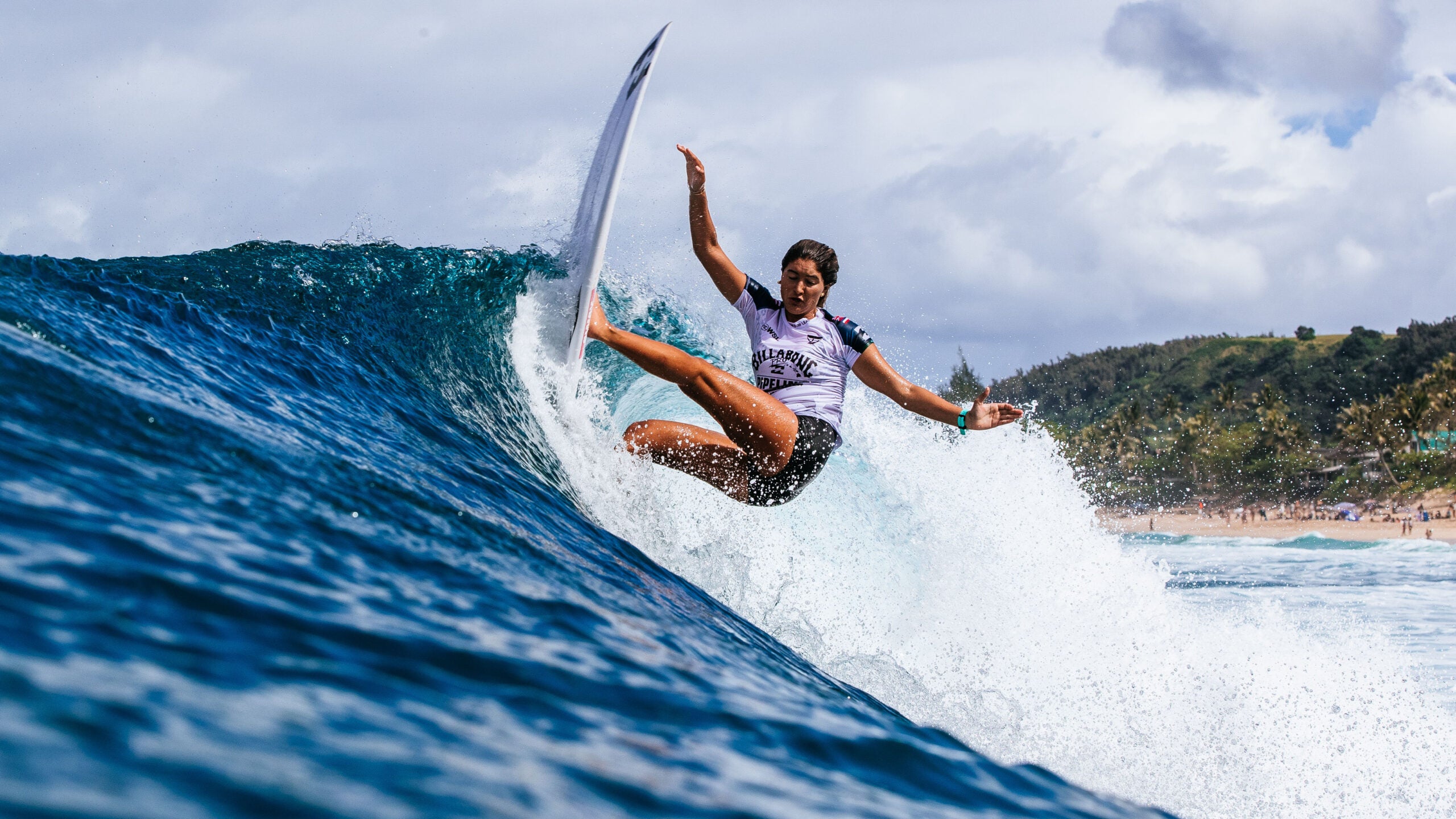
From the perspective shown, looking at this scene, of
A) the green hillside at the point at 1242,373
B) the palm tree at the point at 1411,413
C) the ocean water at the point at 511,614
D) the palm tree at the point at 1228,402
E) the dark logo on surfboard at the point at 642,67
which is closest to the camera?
the ocean water at the point at 511,614

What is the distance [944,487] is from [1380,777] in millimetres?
4030

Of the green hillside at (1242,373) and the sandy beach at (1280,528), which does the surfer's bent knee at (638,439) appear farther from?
the green hillside at (1242,373)

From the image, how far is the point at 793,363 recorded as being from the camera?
5336 millimetres

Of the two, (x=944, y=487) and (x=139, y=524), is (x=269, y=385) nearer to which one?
(x=139, y=524)

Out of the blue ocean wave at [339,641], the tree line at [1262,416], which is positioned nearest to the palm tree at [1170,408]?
the tree line at [1262,416]

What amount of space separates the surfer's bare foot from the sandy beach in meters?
38.7

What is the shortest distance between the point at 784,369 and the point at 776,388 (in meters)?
0.12

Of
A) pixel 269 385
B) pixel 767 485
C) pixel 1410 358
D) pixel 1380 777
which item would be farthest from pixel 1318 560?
pixel 1410 358

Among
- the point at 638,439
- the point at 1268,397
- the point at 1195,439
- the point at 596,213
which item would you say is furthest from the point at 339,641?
the point at 1268,397

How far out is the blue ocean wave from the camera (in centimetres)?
160

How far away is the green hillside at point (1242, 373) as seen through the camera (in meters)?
82.1

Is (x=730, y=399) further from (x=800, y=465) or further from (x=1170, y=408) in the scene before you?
(x=1170, y=408)

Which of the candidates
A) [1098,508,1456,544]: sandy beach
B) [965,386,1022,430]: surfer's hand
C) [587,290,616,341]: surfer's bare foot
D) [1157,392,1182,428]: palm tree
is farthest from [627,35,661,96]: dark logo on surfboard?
[1157,392,1182,428]: palm tree

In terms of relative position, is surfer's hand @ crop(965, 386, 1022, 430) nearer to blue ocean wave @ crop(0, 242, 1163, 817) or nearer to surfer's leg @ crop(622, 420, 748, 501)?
surfer's leg @ crop(622, 420, 748, 501)
